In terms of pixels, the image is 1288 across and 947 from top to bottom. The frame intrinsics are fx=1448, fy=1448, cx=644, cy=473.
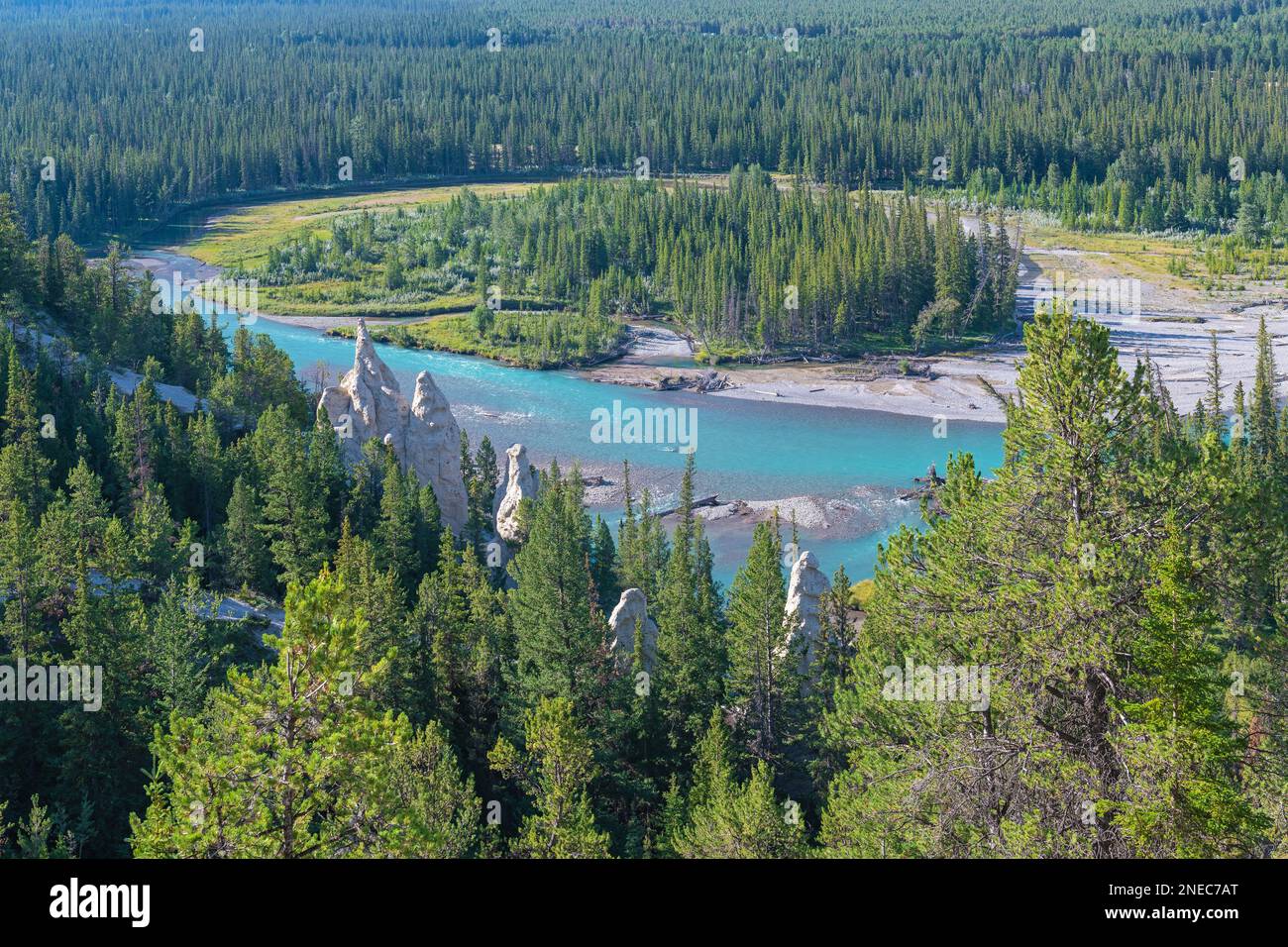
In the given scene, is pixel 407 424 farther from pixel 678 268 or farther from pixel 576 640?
pixel 678 268

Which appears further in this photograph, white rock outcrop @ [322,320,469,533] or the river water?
the river water

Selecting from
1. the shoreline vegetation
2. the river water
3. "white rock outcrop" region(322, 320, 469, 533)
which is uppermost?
the shoreline vegetation

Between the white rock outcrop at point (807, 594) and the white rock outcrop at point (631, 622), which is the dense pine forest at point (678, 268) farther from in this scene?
the white rock outcrop at point (631, 622)

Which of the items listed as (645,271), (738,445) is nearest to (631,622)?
(738,445)

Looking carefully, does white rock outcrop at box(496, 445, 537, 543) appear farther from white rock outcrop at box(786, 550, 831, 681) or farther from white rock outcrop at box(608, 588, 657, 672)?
white rock outcrop at box(608, 588, 657, 672)

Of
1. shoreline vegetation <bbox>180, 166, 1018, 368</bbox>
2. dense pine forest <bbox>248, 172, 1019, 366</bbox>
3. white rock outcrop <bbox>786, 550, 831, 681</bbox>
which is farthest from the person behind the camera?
dense pine forest <bbox>248, 172, 1019, 366</bbox>

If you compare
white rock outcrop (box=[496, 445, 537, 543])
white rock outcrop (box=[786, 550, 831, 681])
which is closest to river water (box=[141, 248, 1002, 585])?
white rock outcrop (box=[496, 445, 537, 543])
